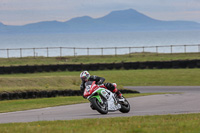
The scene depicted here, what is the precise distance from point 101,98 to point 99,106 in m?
0.28

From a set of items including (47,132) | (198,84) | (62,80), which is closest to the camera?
(47,132)

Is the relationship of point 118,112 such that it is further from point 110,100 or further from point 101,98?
point 101,98

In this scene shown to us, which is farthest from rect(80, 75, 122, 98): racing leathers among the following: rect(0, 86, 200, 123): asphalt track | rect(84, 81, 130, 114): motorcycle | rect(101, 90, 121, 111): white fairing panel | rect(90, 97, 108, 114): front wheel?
rect(0, 86, 200, 123): asphalt track

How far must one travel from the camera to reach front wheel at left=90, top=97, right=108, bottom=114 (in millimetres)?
13781

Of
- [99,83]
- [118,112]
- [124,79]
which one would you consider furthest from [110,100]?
[124,79]

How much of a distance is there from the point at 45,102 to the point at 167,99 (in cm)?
548

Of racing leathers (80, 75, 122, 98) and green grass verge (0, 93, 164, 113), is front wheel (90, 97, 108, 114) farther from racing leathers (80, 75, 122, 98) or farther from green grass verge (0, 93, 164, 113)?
green grass verge (0, 93, 164, 113)

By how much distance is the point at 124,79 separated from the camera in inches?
1389

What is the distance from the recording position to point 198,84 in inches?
1227

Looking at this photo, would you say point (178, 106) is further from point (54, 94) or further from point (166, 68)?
point (166, 68)

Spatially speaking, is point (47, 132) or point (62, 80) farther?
point (62, 80)

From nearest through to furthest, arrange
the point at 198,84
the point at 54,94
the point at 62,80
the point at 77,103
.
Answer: the point at 77,103 < the point at 54,94 < the point at 62,80 < the point at 198,84

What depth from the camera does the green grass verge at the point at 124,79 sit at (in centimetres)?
2678

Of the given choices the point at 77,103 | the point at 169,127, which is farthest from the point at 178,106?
the point at 169,127
